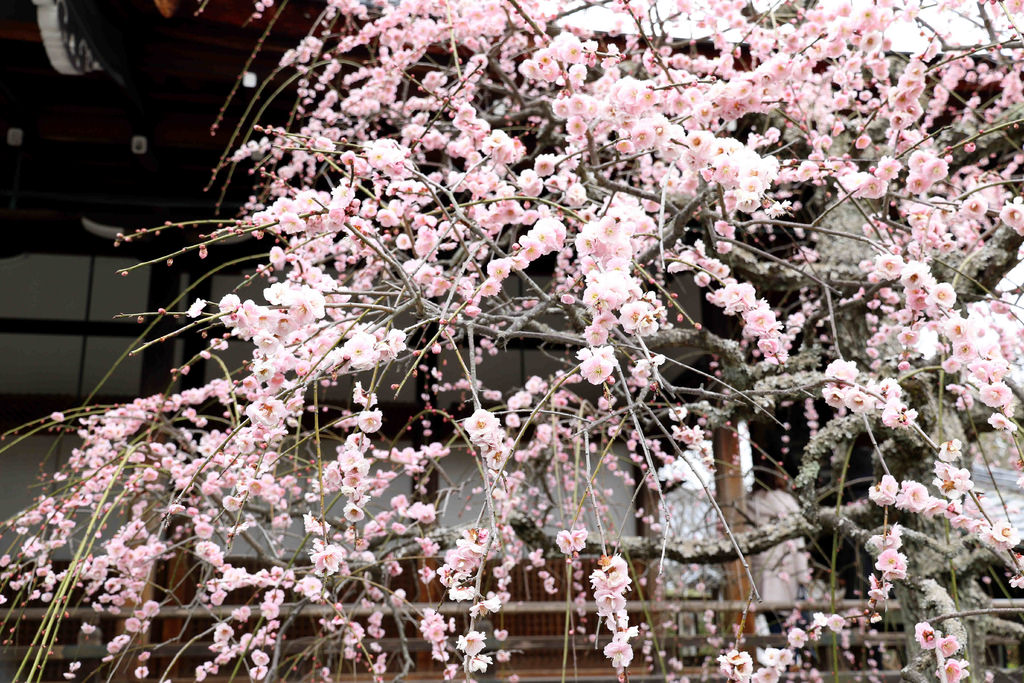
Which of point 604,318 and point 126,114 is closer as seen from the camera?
point 604,318

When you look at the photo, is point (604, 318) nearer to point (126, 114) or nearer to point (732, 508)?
point (126, 114)

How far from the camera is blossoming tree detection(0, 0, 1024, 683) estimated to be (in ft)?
5.71

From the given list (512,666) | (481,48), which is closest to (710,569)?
(512,666)

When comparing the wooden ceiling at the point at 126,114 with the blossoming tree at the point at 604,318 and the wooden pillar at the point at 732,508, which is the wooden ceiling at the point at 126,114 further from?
the wooden pillar at the point at 732,508

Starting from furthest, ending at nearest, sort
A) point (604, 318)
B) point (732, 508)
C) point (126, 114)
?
point (732, 508) → point (126, 114) → point (604, 318)

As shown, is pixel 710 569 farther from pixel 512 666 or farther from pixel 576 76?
pixel 576 76

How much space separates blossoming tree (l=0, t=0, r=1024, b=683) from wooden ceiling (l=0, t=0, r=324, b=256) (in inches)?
13.3

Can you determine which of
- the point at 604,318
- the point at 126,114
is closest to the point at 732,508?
the point at 604,318

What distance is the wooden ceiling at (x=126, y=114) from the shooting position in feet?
12.4

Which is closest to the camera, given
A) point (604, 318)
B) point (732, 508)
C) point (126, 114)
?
point (604, 318)

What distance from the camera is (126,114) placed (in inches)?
169

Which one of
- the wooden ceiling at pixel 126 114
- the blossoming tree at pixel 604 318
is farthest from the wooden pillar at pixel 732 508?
the wooden ceiling at pixel 126 114

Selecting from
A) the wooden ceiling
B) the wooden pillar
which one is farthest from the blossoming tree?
the wooden pillar

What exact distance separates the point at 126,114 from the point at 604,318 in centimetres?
374
